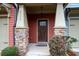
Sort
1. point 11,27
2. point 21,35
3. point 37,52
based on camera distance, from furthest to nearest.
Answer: point 11,27 → point 37,52 → point 21,35

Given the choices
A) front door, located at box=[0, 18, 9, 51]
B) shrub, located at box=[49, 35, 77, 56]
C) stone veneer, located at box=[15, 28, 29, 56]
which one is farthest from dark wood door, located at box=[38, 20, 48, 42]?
shrub, located at box=[49, 35, 77, 56]

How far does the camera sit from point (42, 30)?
58.1 ft

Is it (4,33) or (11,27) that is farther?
(4,33)

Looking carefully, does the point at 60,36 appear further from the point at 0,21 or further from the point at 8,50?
the point at 0,21

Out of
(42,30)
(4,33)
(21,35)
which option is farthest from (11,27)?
(42,30)

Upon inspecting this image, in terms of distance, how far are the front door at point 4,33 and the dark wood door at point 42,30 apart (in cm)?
298

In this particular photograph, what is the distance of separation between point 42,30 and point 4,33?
323cm

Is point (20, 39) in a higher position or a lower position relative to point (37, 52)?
higher

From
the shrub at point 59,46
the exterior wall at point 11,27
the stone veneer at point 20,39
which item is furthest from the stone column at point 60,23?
the exterior wall at point 11,27

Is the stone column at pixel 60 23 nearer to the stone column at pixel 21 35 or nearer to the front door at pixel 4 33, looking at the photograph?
the stone column at pixel 21 35

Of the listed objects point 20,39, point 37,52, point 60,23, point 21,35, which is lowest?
point 37,52

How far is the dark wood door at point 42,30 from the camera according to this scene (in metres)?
17.6

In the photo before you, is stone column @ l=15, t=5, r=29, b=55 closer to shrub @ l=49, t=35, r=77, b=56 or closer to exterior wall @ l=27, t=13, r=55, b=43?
shrub @ l=49, t=35, r=77, b=56

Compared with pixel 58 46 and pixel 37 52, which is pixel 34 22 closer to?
pixel 37 52
